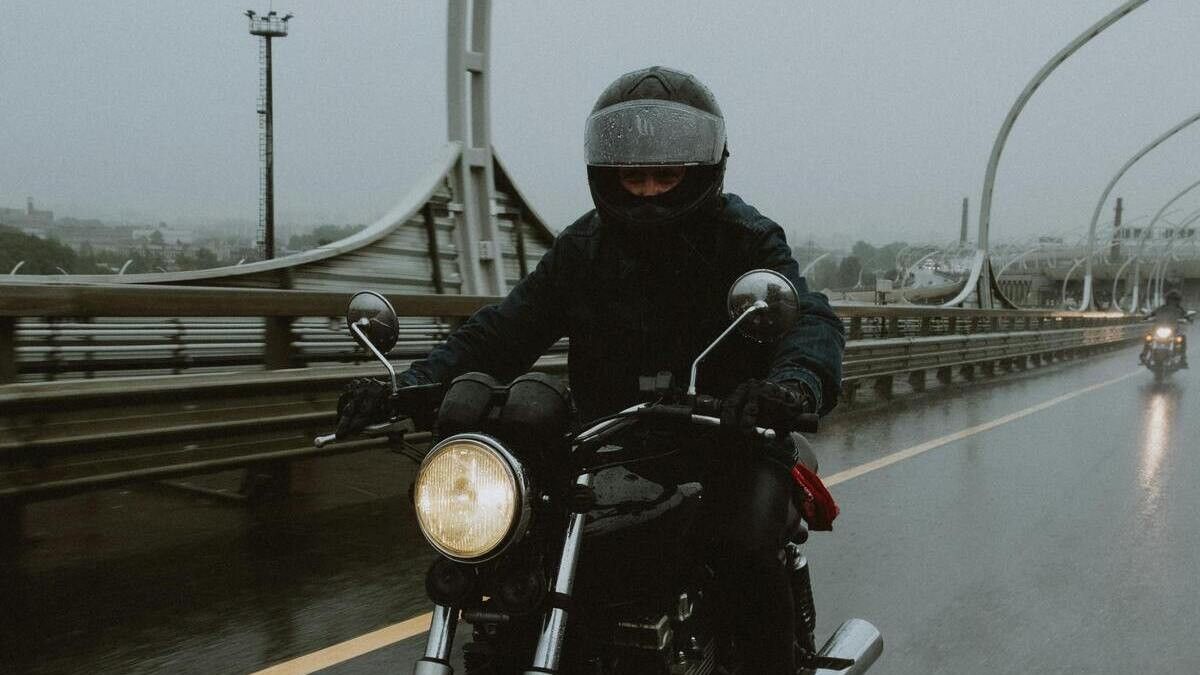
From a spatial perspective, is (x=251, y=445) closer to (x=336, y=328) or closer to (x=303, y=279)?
(x=336, y=328)

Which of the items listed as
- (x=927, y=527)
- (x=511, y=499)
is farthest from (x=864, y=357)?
(x=511, y=499)

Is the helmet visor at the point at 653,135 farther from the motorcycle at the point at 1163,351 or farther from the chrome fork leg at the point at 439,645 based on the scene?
the motorcycle at the point at 1163,351

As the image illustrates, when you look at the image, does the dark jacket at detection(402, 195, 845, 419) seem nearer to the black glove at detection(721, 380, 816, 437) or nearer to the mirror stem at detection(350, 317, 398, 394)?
the mirror stem at detection(350, 317, 398, 394)

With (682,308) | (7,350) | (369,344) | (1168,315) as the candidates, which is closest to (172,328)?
(7,350)

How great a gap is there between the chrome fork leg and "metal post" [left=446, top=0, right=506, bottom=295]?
7.84 m

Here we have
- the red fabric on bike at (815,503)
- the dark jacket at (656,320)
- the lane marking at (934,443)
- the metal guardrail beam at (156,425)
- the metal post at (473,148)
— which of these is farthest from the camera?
the metal post at (473,148)

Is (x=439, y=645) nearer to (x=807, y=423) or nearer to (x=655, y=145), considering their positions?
(x=807, y=423)

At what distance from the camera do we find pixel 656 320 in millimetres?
3064

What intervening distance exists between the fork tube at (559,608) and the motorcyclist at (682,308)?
0.64 m

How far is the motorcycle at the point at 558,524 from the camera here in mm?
2182

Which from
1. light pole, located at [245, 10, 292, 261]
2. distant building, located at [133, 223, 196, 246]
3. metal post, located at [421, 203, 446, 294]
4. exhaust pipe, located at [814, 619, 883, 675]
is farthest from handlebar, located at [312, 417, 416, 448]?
metal post, located at [421, 203, 446, 294]

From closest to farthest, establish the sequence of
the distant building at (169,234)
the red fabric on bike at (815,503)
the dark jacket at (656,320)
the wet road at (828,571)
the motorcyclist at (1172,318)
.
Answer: the dark jacket at (656,320)
the red fabric on bike at (815,503)
the wet road at (828,571)
the distant building at (169,234)
the motorcyclist at (1172,318)

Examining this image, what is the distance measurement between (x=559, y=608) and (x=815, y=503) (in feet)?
4.53

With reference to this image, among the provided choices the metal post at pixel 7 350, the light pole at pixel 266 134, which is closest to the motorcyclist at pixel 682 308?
the metal post at pixel 7 350
